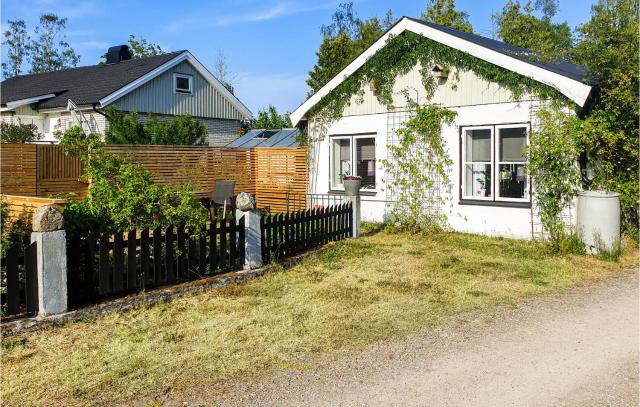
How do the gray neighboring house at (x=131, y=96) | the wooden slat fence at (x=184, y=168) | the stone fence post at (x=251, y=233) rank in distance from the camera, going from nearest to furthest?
the stone fence post at (x=251, y=233) → the wooden slat fence at (x=184, y=168) → the gray neighboring house at (x=131, y=96)

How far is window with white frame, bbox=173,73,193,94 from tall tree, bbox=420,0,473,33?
15.5 m

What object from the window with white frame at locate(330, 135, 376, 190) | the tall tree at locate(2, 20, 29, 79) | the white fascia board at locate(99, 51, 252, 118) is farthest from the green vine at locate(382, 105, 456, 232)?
the tall tree at locate(2, 20, 29, 79)

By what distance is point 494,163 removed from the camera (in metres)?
11.1

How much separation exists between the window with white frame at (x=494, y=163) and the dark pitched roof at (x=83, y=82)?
17.1m

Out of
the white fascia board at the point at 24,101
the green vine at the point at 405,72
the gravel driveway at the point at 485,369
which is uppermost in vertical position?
the white fascia board at the point at 24,101

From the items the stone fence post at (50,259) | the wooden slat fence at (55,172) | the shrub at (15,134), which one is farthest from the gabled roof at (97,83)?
the stone fence post at (50,259)

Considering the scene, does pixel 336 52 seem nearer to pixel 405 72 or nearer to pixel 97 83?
pixel 97 83

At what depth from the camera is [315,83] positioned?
37219mm

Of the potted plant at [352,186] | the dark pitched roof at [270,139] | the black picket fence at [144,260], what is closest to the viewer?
the black picket fence at [144,260]

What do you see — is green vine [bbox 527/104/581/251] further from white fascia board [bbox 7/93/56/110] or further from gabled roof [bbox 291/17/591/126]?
white fascia board [bbox 7/93/56/110]

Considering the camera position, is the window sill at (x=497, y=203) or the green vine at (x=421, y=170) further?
the green vine at (x=421, y=170)

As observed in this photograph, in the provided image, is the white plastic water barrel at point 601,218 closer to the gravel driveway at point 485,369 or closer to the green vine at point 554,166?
the green vine at point 554,166

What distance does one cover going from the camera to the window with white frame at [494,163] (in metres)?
11.0

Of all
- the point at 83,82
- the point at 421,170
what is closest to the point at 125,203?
the point at 421,170
